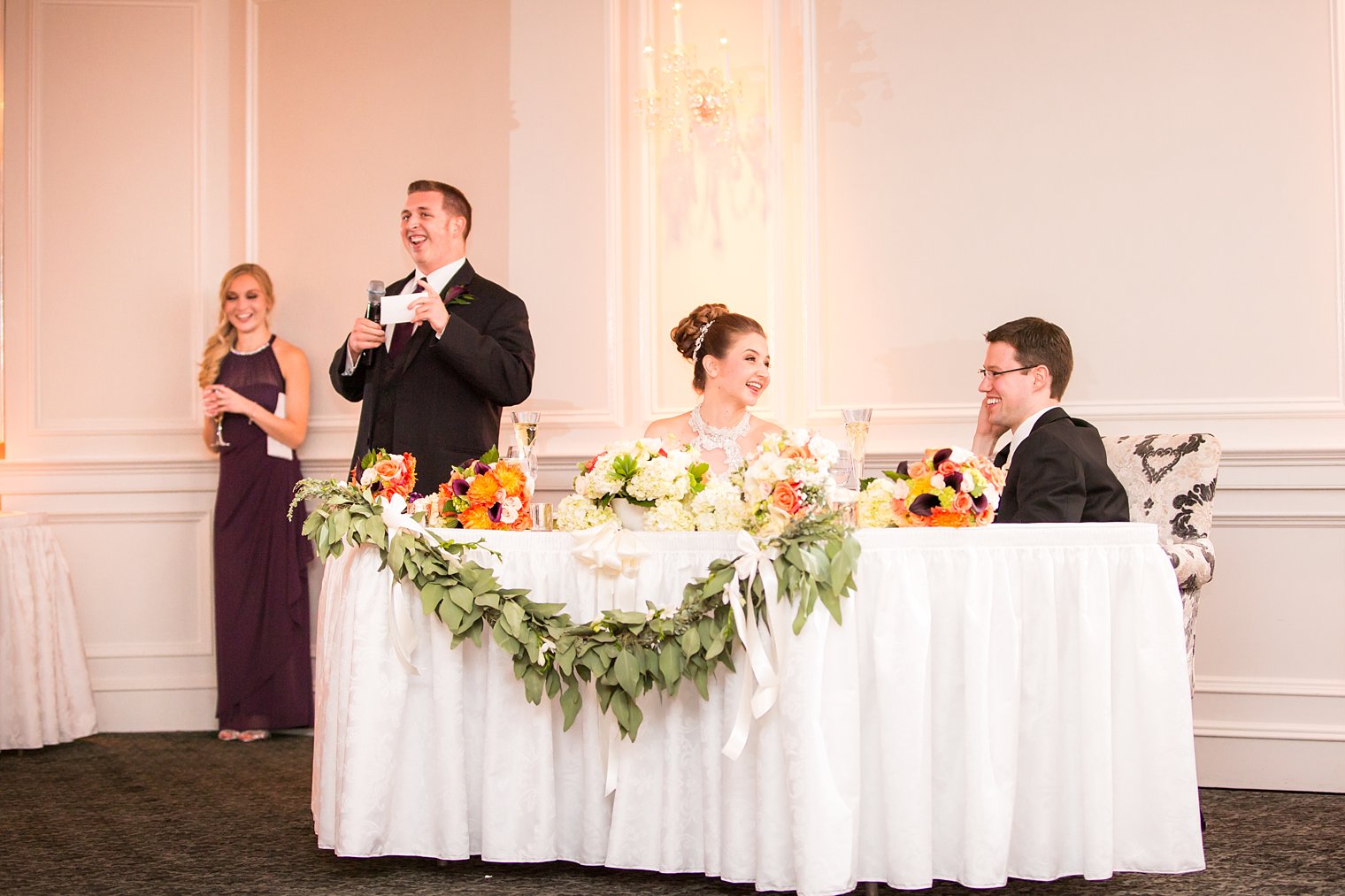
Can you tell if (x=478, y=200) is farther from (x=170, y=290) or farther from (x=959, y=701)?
(x=959, y=701)

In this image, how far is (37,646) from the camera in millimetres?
4992

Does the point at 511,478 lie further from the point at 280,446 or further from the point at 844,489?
the point at 280,446

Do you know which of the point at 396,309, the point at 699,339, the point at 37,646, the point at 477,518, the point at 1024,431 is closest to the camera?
the point at 477,518

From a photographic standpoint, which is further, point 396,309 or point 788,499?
point 396,309

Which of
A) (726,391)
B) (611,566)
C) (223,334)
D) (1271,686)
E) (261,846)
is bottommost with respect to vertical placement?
(261,846)

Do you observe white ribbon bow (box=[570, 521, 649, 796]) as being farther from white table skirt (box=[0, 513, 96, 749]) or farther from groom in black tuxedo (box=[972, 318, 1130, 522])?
white table skirt (box=[0, 513, 96, 749])

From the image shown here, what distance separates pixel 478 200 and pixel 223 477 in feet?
5.21

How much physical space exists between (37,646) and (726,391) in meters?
2.92

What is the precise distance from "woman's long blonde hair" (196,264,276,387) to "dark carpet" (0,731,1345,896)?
1585 millimetres

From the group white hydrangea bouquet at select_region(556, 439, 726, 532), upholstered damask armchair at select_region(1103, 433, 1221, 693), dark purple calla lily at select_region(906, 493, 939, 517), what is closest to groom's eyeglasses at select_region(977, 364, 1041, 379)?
upholstered damask armchair at select_region(1103, 433, 1221, 693)

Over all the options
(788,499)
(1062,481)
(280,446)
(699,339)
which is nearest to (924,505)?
(788,499)

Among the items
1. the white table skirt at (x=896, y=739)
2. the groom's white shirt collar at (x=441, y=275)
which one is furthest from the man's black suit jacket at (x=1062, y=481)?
the groom's white shirt collar at (x=441, y=275)

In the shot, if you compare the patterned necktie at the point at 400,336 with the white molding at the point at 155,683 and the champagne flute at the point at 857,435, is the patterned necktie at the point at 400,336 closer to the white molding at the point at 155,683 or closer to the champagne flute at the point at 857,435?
the champagne flute at the point at 857,435

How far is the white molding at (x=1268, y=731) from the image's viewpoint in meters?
4.34
